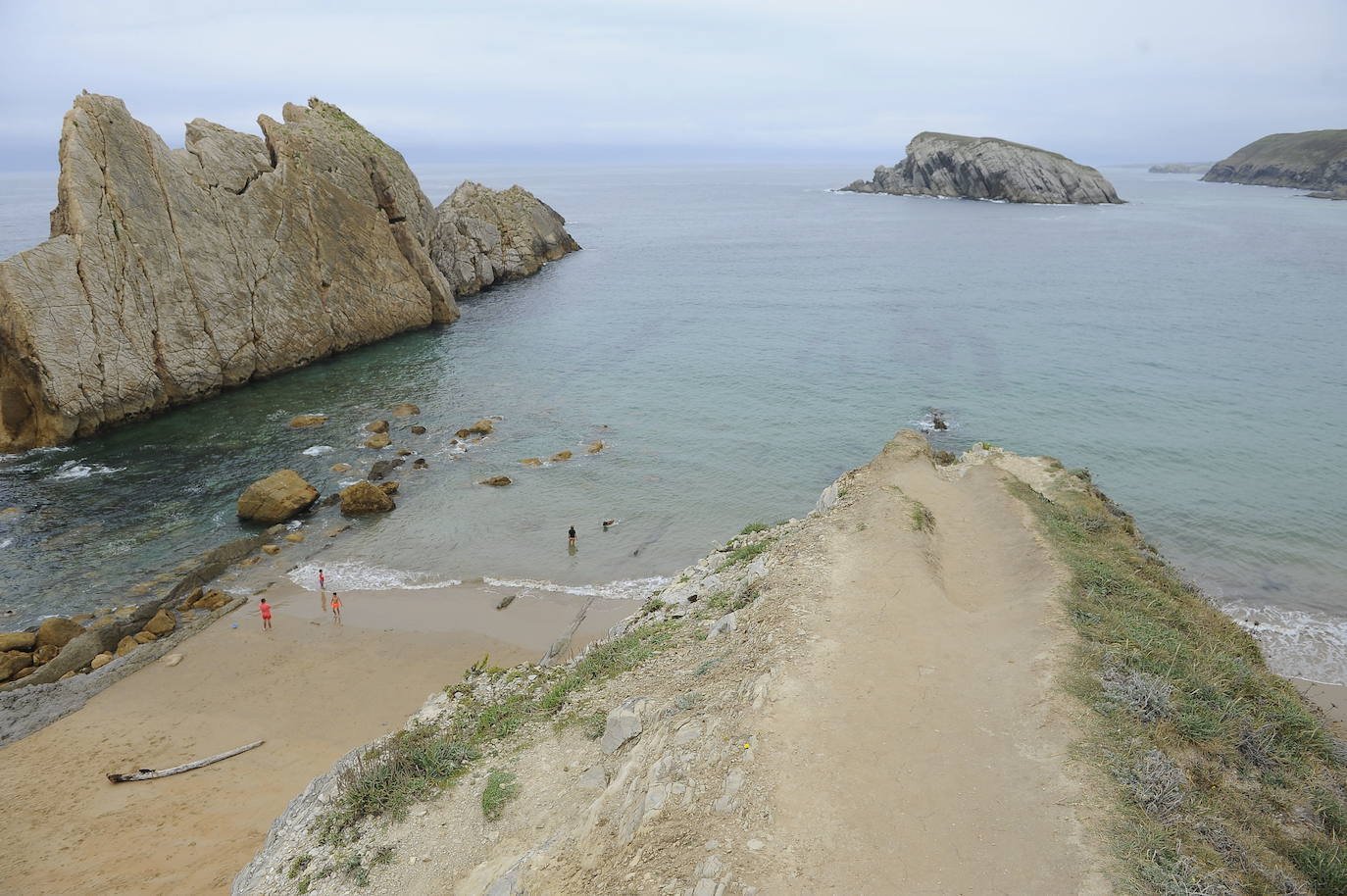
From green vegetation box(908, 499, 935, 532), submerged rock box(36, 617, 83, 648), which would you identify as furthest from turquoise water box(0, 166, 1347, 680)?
green vegetation box(908, 499, 935, 532)

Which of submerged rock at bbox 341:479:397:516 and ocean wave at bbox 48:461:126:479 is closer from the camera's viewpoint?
submerged rock at bbox 341:479:397:516

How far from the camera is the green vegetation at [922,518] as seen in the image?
67.9 ft

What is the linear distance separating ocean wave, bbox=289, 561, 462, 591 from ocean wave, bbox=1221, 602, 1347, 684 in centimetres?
2722

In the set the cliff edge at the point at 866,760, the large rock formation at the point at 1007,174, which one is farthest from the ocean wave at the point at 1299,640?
the large rock formation at the point at 1007,174

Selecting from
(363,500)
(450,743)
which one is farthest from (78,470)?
(450,743)

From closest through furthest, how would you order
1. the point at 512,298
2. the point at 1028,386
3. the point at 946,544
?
the point at 946,544 → the point at 1028,386 → the point at 512,298

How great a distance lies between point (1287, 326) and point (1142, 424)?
31041 millimetres

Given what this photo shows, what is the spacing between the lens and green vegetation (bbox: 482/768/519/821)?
12.8m

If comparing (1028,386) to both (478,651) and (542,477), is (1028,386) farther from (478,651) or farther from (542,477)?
(478,651)

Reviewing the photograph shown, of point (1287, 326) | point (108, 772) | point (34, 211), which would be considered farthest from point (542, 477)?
point (34, 211)

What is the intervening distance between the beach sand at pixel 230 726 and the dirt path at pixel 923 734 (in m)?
10.7

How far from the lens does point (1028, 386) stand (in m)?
46.2

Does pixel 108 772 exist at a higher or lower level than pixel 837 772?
lower

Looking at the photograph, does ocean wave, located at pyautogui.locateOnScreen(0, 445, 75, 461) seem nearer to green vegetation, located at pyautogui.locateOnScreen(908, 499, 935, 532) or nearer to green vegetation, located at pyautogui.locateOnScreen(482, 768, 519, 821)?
green vegetation, located at pyautogui.locateOnScreen(482, 768, 519, 821)
